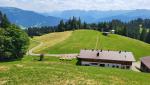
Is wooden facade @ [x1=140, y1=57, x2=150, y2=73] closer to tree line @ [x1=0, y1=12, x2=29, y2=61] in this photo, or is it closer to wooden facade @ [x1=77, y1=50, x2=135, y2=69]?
wooden facade @ [x1=77, y1=50, x2=135, y2=69]

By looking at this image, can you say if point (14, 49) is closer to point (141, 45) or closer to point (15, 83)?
point (15, 83)

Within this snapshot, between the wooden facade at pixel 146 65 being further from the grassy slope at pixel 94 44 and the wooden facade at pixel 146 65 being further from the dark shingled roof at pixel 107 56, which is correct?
the grassy slope at pixel 94 44

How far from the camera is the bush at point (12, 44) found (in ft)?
328

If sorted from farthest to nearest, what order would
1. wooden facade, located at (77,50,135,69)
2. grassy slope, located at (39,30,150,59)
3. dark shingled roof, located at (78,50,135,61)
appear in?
1. grassy slope, located at (39,30,150,59)
2. dark shingled roof, located at (78,50,135,61)
3. wooden facade, located at (77,50,135,69)

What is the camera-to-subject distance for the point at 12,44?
A: 102 m

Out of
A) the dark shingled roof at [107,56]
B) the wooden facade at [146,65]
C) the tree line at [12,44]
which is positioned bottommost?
the wooden facade at [146,65]

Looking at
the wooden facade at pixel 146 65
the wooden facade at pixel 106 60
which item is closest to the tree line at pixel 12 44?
the wooden facade at pixel 106 60

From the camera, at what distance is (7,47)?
101 meters

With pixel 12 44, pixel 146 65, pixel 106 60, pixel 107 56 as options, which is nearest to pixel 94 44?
pixel 107 56

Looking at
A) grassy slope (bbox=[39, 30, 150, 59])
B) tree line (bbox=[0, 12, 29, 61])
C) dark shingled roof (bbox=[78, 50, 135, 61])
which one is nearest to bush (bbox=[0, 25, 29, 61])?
tree line (bbox=[0, 12, 29, 61])

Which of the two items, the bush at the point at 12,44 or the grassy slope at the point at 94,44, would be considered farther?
the grassy slope at the point at 94,44

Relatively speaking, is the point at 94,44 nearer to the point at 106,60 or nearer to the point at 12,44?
the point at 106,60

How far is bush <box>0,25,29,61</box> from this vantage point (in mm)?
100000

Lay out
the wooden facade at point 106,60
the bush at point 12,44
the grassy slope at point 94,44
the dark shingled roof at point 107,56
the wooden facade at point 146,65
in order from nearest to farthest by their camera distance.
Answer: the wooden facade at point 146,65 → the wooden facade at point 106,60 → the dark shingled roof at point 107,56 → the bush at point 12,44 → the grassy slope at point 94,44
